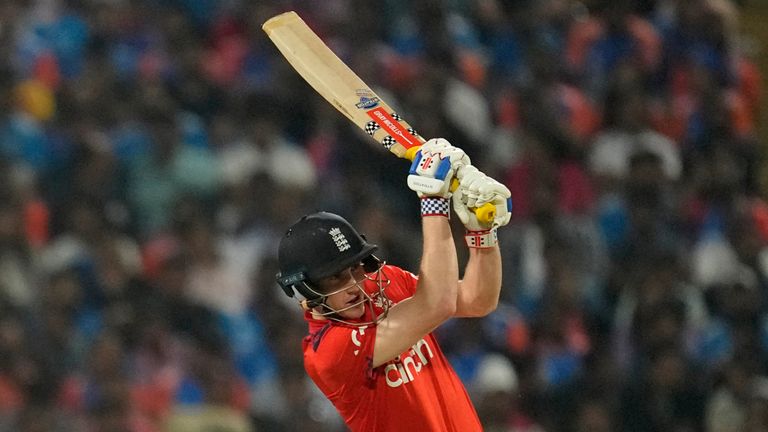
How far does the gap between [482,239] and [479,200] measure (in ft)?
0.81

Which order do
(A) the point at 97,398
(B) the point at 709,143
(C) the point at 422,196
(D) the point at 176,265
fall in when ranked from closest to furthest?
(C) the point at 422,196, (A) the point at 97,398, (D) the point at 176,265, (B) the point at 709,143

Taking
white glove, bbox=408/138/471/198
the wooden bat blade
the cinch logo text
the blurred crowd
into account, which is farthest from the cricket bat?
the blurred crowd

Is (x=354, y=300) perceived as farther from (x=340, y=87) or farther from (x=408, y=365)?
(x=340, y=87)

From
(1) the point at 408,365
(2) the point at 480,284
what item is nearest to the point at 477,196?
(2) the point at 480,284

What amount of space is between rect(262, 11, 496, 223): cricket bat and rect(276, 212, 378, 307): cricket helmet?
17.1 inches

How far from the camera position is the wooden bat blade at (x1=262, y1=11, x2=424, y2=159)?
16.1 feet

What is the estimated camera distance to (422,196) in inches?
175

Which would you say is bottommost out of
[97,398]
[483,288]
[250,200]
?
[97,398]

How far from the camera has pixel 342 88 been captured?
16.8 ft

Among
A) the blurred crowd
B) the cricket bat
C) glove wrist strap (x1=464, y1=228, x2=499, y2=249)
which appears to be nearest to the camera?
glove wrist strap (x1=464, y1=228, x2=499, y2=249)

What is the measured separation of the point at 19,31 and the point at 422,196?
504 centimetres

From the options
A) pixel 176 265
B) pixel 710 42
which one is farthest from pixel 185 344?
pixel 710 42

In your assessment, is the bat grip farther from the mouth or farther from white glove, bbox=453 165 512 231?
the mouth

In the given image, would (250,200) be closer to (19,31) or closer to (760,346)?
(19,31)
